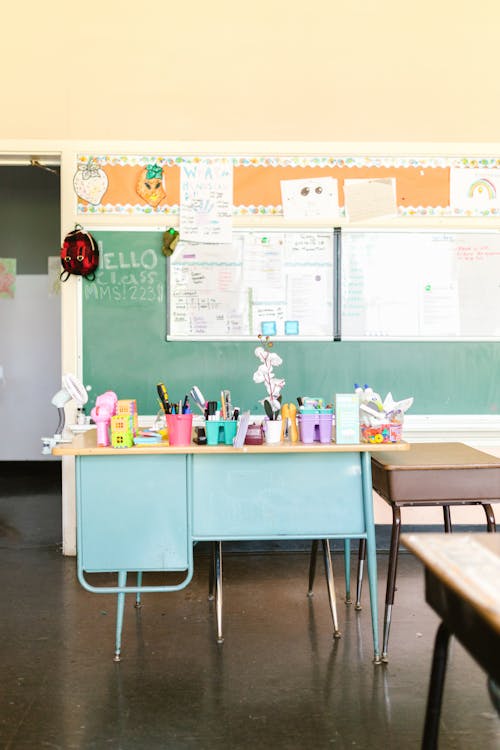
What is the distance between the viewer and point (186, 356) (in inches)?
146

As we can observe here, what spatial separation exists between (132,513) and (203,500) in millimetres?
268

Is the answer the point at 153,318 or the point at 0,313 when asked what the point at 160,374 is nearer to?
the point at 153,318

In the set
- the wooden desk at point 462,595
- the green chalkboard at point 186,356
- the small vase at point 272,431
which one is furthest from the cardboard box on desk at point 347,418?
the green chalkboard at point 186,356

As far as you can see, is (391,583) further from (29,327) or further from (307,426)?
(29,327)

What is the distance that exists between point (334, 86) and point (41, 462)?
14.4ft

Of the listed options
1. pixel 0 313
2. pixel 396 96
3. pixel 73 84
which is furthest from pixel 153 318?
pixel 0 313

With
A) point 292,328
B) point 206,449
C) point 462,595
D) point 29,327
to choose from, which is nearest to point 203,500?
point 206,449

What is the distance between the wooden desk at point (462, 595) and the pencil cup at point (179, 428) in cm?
120

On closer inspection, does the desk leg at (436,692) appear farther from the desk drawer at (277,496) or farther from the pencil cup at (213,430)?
the pencil cup at (213,430)

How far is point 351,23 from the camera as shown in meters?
3.77

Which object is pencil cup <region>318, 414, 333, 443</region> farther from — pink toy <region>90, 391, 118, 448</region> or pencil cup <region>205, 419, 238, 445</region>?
pink toy <region>90, 391, 118, 448</region>

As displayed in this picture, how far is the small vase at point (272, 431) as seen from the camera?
8.05 feet

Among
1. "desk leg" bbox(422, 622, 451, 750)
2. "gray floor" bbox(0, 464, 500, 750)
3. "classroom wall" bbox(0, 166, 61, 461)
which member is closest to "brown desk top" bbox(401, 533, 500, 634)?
"desk leg" bbox(422, 622, 451, 750)

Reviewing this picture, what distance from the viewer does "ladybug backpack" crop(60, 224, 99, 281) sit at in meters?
3.58
